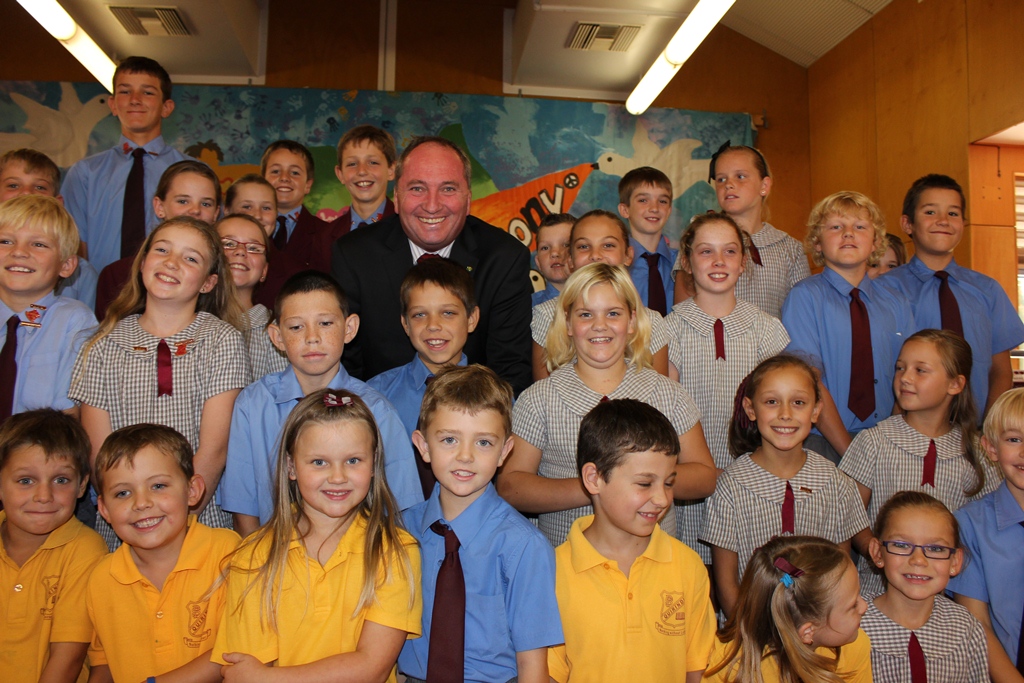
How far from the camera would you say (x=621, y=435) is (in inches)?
91.4

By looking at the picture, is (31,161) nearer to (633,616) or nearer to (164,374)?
(164,374)

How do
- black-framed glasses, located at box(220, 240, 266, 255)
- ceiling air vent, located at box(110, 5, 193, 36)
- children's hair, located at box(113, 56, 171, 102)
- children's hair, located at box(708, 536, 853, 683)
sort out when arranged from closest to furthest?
children's hair, located at box(708, 536, 853, 683)
black-framed glasses, located at box(220, 240, 266, 255)
children's hair, located at box(113, 56, 171, 102)
ceiling air vent, located at box(110, 5, 193, 36)

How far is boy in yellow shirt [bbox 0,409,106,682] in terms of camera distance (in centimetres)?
244

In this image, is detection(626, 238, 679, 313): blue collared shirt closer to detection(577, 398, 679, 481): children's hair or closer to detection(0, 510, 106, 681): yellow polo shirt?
detection(577, 398, 679, 481): children's hair

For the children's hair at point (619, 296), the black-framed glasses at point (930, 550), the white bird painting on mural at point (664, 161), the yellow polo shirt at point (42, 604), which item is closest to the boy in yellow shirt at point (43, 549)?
the yellow polo shirt at point (42, 604)

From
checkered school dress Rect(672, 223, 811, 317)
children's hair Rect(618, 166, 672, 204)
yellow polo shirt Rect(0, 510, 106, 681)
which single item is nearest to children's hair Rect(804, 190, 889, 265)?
checkered school dress Rect(672, 223, 811, 317)

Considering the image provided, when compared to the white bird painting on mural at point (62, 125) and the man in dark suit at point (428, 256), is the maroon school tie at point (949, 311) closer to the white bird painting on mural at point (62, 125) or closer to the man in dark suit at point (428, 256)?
the man in dark suit at point (428, 256)

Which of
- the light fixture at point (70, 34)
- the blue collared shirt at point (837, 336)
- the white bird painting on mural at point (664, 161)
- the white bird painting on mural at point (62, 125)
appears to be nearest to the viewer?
the blue collared shirt at point (837, 336)

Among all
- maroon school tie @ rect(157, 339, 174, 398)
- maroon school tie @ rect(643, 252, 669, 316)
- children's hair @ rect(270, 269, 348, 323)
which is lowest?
maroon school tie @ rect(157, 339, 174, 398)

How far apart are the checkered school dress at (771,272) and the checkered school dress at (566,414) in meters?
1.14

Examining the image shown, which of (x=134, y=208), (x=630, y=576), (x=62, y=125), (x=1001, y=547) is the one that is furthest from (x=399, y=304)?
(x=62, y=125)

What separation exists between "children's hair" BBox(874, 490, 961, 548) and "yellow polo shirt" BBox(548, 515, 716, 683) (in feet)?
2.36

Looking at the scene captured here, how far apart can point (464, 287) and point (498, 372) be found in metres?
0.39

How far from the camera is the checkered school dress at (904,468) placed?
9.76 feet
